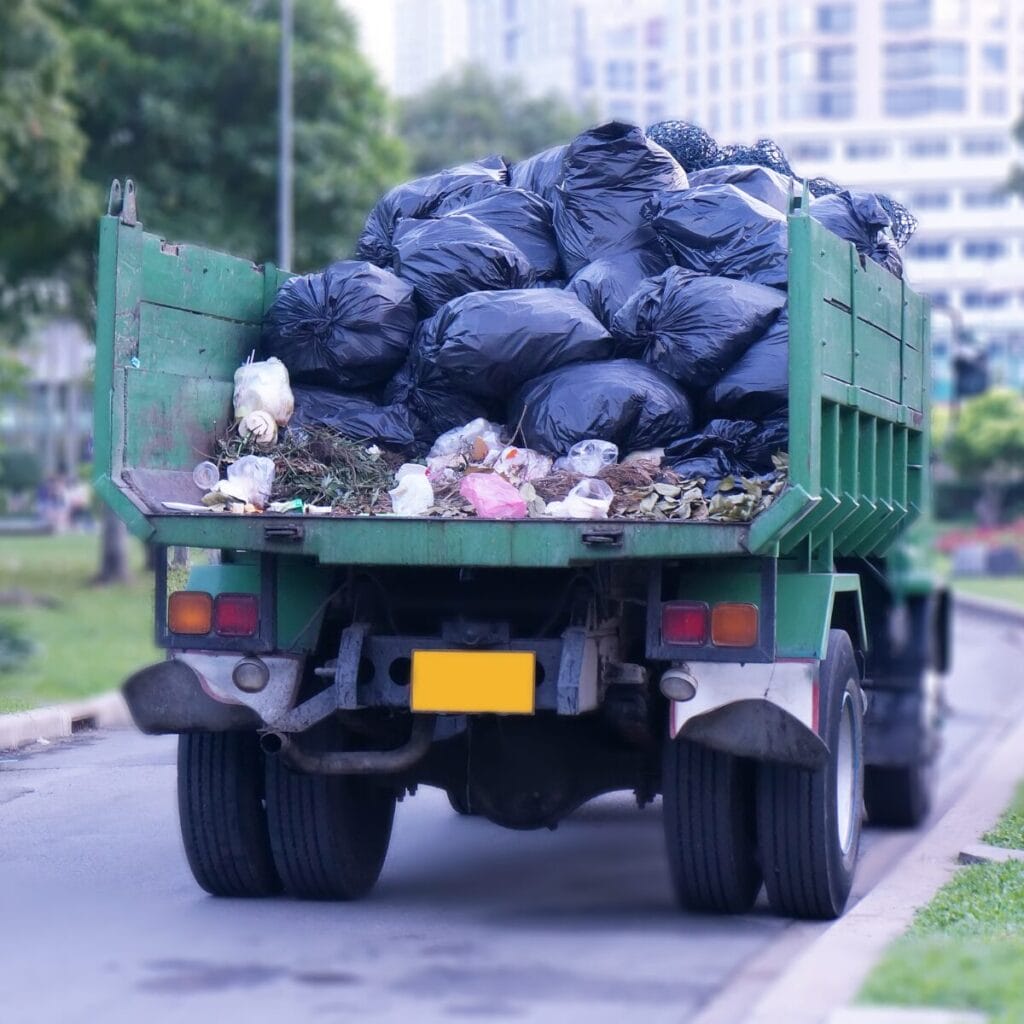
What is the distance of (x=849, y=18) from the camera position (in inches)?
4491

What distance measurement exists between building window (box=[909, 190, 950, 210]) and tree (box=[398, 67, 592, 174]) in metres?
50.2

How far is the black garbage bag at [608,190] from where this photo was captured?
6.76 meters

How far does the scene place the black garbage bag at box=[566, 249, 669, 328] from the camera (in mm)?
6328

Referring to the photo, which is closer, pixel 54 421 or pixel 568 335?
pixel 568 335

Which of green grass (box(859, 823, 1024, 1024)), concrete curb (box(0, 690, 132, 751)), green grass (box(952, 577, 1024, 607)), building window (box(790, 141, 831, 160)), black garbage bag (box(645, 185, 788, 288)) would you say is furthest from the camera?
building window (box(790, 141, 831, 160))

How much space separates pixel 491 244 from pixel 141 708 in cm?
206

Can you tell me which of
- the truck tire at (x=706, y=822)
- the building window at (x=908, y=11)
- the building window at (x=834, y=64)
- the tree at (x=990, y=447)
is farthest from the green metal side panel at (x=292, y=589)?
the building window at (x=908, y=11)

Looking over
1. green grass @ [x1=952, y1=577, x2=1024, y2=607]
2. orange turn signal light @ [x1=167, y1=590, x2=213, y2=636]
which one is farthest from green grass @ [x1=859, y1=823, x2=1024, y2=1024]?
green grass @ [x1=952, y1=577, x2=1024, y2=607]

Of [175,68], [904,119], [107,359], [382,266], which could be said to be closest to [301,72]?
[175,68]

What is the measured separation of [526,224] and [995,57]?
114841mm

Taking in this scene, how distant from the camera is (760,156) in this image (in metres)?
7.64

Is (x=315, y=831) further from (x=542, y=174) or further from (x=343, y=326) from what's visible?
(x=542, y=174)

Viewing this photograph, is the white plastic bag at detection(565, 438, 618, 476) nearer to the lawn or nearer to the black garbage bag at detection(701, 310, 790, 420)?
the black garbage bag at detection(701, 310, 790, 420)

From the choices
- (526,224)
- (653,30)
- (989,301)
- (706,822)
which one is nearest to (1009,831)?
(706,822)
